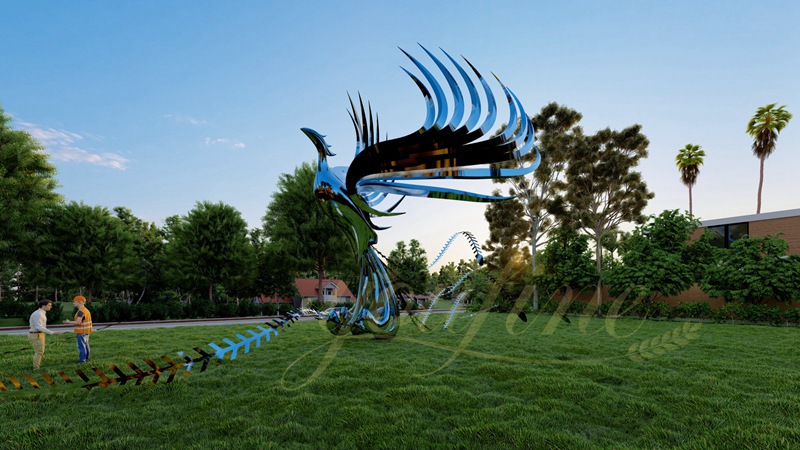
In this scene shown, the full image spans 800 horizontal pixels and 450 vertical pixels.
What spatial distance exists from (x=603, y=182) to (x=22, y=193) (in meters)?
40.0

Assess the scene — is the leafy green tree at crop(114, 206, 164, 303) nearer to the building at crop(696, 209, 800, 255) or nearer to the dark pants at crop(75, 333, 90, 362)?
the dark pants at crop(75, 333, 90, 362)

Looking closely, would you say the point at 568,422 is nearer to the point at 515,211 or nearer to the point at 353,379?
the point at 353,379

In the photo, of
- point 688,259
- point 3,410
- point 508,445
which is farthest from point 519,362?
point 688,259

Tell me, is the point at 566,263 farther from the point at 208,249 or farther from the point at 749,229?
the point at 208,249

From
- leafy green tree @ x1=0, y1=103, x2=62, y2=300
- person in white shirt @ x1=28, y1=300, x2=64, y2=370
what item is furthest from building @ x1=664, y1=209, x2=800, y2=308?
leafy green tree @ x1=0, y1=103, x2=62, y2=300

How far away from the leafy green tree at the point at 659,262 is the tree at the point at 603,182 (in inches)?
188

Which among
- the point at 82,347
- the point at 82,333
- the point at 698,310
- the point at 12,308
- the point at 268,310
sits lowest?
the point at 268,310

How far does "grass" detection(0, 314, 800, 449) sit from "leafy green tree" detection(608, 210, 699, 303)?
1559 cm

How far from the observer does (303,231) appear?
30.8 m

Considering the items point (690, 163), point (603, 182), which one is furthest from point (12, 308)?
point (690, 163)

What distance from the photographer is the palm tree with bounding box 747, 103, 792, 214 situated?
38.8 m

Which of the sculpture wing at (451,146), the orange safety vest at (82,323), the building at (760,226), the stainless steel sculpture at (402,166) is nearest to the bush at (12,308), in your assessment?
the orange safety vest at (82,323)

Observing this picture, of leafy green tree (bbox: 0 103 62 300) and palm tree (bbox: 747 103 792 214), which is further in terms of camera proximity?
palm tree (bbox: 747 103 792 214)

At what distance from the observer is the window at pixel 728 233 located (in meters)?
28.5
